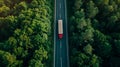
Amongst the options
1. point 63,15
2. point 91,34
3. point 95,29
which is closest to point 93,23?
point 95,29

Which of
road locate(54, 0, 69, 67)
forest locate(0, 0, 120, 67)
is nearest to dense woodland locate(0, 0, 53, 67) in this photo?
forest locate(0, 0, 120, 67)

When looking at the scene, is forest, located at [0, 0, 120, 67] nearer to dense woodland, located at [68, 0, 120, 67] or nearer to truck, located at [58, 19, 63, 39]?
dense woodland, located at [68, 0, 120, 67]

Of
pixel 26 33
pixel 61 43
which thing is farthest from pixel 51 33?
pixel 26 33

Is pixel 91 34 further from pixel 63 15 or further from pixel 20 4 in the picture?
pixel 20 4

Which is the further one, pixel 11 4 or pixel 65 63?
pixel 11 4

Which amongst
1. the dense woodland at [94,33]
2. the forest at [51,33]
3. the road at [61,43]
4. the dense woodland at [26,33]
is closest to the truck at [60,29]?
the road at [61,43]

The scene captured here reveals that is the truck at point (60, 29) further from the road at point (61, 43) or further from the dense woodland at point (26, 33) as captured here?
the dense woodland at point (26, 33)
